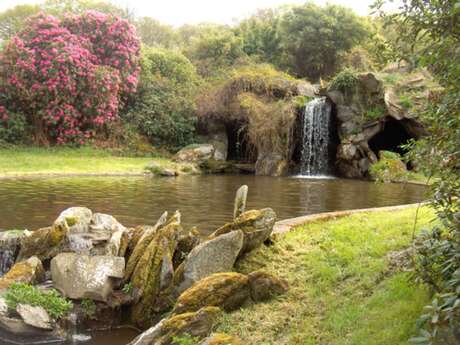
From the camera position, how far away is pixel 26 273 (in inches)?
304

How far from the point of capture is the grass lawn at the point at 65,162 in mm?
23141

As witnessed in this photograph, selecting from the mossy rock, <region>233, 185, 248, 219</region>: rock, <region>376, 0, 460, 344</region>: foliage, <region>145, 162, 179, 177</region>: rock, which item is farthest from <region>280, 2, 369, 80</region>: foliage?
<region>376, 0, 460, 344</region>: foliage

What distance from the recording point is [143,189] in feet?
61.0

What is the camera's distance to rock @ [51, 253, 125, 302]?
741cm

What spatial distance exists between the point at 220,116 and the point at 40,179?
42.0ft

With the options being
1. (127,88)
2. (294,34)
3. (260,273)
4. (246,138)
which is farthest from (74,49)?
(260,273)

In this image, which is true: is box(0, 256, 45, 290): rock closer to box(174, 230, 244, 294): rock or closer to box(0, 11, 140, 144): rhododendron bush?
box(174, 230, 244, 294): rock

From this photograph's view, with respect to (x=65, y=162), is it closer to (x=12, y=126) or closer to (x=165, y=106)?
(x=12, y=126)

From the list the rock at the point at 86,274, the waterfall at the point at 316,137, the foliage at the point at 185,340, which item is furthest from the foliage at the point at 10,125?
the foliage at the point at 185,340

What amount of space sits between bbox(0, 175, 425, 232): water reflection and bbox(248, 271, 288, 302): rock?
4895 millimetres

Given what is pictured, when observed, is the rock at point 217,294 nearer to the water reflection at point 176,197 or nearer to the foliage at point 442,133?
the foliage at point 442,133

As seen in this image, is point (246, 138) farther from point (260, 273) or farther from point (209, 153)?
point (260, 273)

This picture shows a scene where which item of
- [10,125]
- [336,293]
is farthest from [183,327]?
[10,125]

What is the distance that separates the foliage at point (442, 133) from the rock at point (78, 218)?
6753 mm
